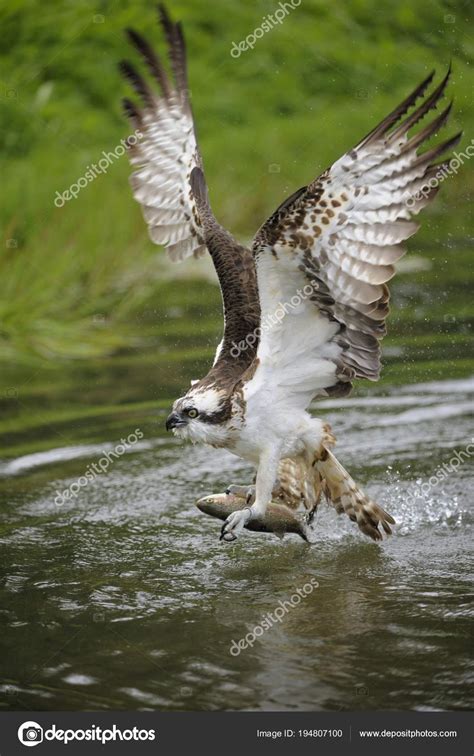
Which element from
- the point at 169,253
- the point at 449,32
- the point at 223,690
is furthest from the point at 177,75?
the point at 449,32

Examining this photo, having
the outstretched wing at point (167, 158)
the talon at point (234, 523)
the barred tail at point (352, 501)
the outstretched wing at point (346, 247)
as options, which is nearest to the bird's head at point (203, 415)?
the outstretched wing at point (346, 247)

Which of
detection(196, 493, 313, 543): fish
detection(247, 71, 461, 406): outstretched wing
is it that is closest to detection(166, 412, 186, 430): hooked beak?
detection(247, 71, 461, 406): outstretched wing

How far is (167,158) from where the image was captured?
27.7 ft

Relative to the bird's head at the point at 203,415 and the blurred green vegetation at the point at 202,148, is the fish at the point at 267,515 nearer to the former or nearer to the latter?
the bird's head at the point at 203,415

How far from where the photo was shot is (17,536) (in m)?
7.35

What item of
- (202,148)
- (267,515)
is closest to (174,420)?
(267,515)

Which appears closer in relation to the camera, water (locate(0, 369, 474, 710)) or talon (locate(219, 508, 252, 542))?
water (locate(0, 369, 474, 710))

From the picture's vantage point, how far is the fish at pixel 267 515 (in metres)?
6.73

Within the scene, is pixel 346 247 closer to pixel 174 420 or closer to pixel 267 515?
pixel 174 420

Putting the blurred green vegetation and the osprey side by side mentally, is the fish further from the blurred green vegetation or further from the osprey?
the blurred green vegetation

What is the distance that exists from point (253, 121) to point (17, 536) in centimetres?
1035

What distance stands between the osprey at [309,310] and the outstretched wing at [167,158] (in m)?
0.30

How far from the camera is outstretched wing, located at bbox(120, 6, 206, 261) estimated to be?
27.3 ft

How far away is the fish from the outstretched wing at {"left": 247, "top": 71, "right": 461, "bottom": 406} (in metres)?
0.74
